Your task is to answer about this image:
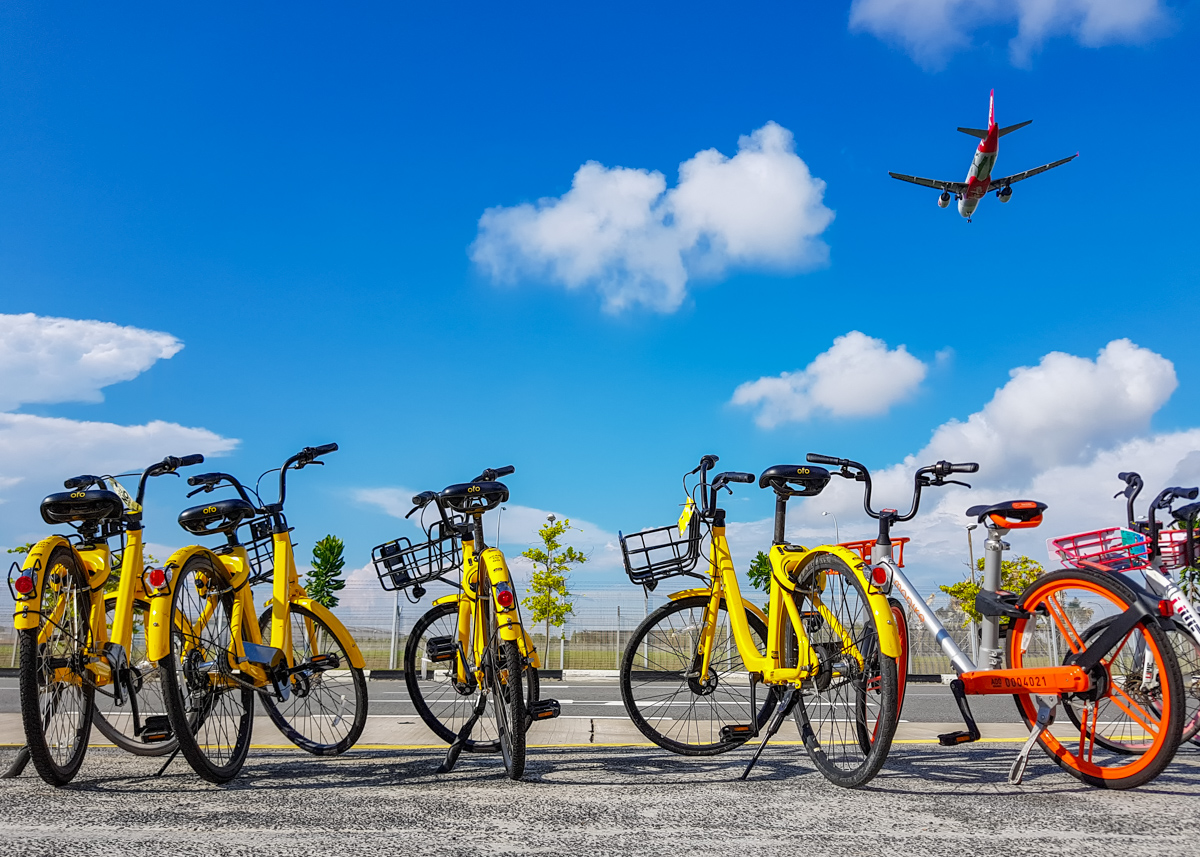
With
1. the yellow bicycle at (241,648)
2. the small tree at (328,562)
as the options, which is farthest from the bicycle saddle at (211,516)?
the small tree at (328,562)

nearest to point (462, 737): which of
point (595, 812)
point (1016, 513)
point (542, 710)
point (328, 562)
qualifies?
point (542, 710)

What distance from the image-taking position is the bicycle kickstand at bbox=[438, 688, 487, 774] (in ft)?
13.9

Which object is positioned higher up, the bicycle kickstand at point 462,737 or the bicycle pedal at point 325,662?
the bicycle pedal at point 325,662

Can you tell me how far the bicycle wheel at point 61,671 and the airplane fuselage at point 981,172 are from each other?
3678cm

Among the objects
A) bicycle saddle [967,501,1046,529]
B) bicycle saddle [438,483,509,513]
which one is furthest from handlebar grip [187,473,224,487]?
bicycle saddle [967,501,1046,529]

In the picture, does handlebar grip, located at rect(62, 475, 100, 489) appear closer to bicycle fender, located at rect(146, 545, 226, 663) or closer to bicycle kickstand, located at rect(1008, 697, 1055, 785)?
bicycle fender, located at rect(146, 545, 226, 663)

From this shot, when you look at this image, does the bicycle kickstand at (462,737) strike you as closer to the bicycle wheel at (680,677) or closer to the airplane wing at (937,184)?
the bicycle wheel at (680,677)

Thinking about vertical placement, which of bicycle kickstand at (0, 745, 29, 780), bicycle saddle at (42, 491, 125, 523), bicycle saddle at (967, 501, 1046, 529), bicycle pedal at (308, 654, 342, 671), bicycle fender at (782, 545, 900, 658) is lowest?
bicycle kickstand at (0, 745, 29, 780)

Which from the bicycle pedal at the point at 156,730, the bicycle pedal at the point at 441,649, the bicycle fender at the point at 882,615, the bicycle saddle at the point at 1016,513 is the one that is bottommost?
the bicycle pedal at the point at 156,730

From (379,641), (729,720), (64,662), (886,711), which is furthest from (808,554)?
(379,641)

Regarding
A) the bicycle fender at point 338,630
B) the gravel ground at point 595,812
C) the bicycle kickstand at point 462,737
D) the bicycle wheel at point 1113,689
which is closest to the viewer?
the gravel ground at point 595,812

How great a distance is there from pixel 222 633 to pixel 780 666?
9.04ft

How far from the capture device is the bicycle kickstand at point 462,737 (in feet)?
13.9

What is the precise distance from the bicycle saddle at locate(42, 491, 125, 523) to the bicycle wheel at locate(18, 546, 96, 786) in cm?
21
